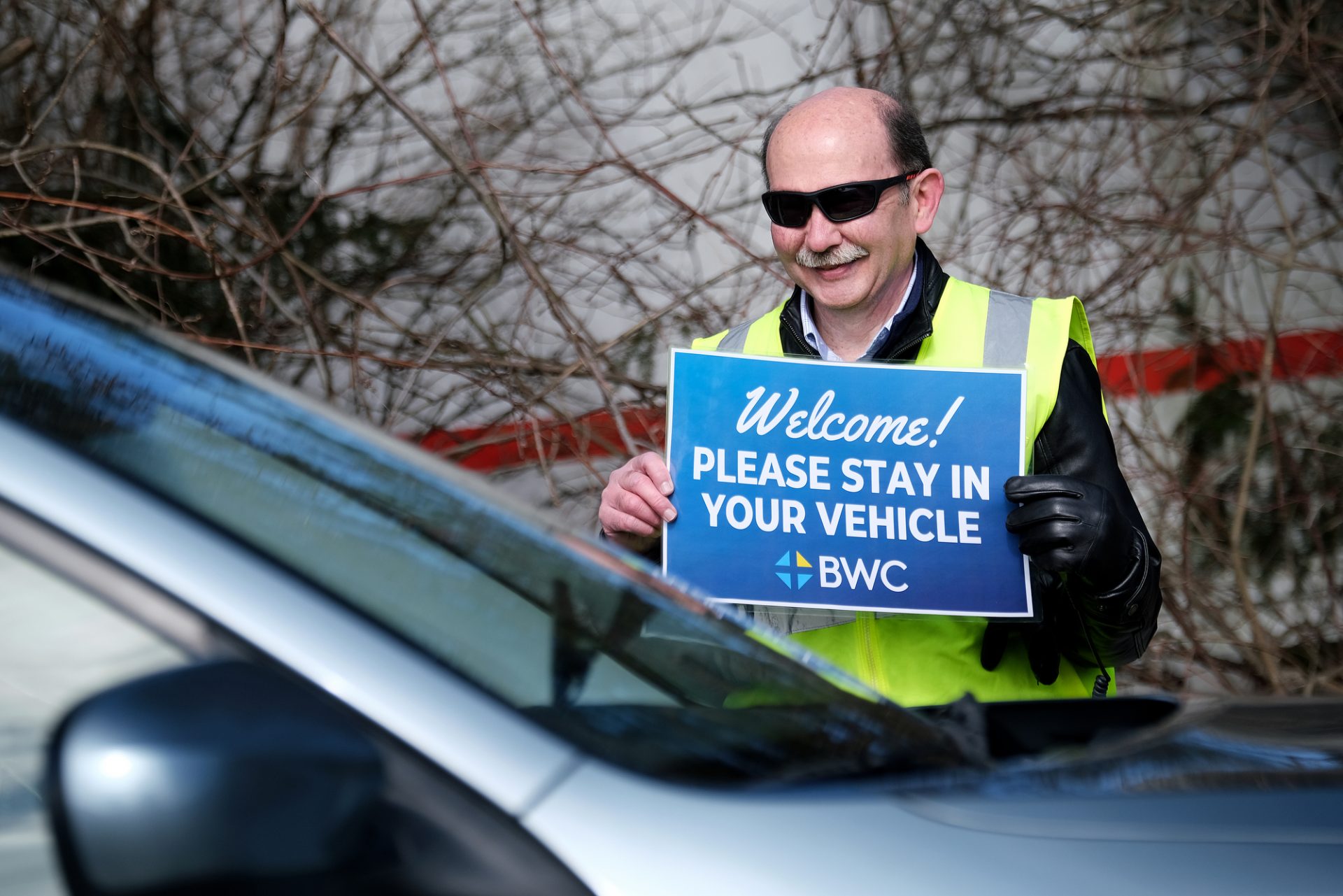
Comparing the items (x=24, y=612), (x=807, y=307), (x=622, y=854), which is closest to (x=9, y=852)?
(x=24, y=612)

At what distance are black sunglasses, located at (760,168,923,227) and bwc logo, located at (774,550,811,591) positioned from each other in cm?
57

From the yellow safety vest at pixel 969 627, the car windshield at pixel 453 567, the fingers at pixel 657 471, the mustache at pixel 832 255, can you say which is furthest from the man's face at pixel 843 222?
the car windshield at pixel 453 567

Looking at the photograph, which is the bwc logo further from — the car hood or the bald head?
the bald head

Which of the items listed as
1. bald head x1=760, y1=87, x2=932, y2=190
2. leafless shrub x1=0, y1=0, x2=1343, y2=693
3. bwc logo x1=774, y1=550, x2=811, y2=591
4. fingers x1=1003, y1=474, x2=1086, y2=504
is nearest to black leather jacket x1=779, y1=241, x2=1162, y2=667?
fingers x1=1003, y1=474, x2=1086, y2=504

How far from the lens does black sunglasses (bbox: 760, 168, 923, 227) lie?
6.53 ft

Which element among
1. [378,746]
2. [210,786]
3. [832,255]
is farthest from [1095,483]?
[210,786]

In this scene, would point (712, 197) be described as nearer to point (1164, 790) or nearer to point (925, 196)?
point (925, 196)

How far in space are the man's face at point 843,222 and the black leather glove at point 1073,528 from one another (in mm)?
463

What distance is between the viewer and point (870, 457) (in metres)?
1.83

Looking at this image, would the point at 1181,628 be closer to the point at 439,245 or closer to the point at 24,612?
the point at 439,245

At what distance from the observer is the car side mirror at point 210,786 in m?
0.85

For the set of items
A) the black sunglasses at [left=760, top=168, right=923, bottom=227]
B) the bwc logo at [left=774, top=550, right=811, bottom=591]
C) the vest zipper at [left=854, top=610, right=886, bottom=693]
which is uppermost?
the black sunglasses at [left=760, top=168, right=923, bottom=227]

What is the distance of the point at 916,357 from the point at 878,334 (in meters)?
0.08

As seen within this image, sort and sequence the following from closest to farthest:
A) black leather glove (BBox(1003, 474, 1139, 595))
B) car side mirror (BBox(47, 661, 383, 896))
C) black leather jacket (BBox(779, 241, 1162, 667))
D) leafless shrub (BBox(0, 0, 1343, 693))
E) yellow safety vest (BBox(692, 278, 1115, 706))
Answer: car side mirror (BBox(47, 661, 383, 896)), black leather glove (BBox(1003, 474, 1139, 595)), black leather jacket (BBox(779, 241, 1162, 667)), yellow safety vest (BBox(692, 278, 1115, 706)), leafless shrub (BBox(0, 0, 1343, 693))
